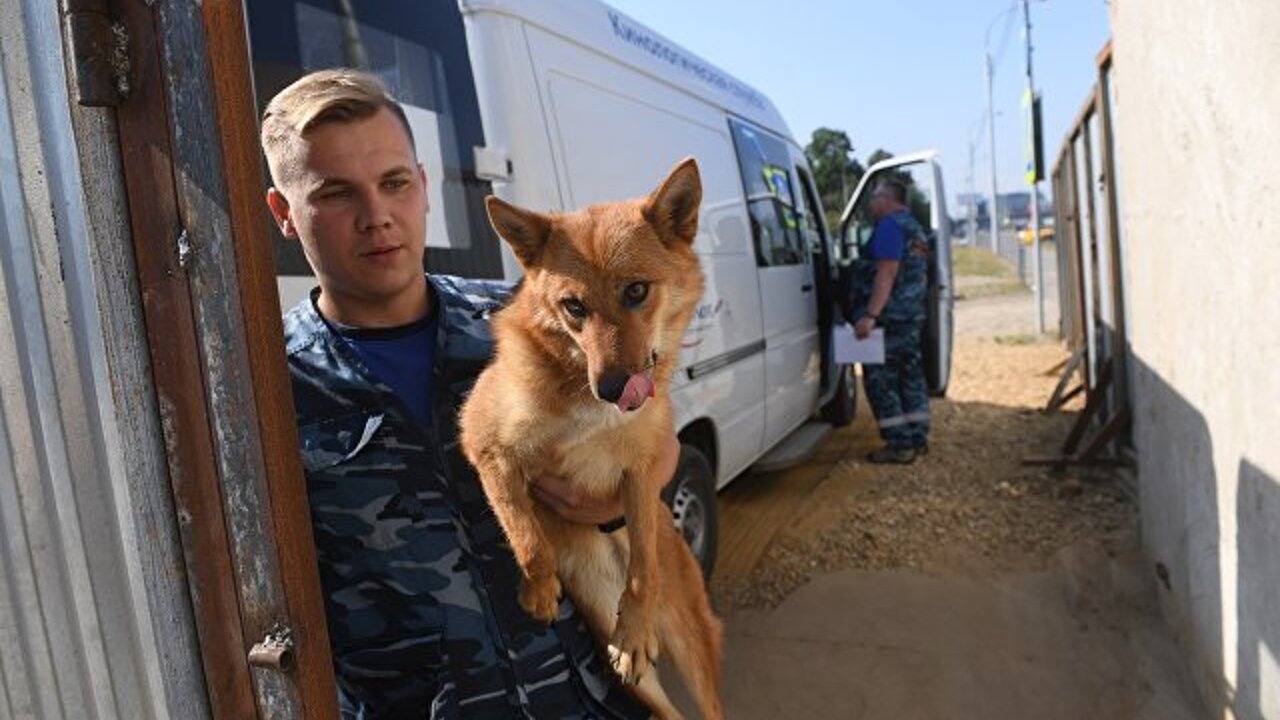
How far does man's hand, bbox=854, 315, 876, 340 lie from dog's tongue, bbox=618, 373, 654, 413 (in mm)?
4695

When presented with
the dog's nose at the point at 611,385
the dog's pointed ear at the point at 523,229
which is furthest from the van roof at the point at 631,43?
the dog's nose at the point at 611,385

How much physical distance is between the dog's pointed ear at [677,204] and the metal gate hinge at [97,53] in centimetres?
110

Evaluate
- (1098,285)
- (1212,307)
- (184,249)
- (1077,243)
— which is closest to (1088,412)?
(1098,285)

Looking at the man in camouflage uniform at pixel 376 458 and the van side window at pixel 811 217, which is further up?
the van side window at pixel 811 217

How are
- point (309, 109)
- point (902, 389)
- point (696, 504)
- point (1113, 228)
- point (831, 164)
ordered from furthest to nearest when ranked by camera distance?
point (831, 164) → point (902, 389) → point (1113, 228) → point (696, 504) → point (309, 109)

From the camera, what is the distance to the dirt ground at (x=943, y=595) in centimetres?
322

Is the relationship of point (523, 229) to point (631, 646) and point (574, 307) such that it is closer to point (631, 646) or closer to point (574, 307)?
point (574, 307)

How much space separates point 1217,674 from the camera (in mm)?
2766

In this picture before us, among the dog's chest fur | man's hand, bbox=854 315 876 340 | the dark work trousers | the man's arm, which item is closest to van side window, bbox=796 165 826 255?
the man's arm

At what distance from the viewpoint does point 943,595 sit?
4.05m

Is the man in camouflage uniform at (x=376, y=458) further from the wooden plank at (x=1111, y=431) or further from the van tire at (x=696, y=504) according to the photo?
the wooden plank at (x=1111, y=431)

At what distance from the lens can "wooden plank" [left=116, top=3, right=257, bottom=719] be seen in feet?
2.83

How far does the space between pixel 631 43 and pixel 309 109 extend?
260 cm

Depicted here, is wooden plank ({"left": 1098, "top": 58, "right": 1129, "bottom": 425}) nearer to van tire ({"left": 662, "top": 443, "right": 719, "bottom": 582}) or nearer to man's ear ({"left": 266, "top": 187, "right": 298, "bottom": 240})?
van tire ({"left": 662, "top": 443, "right": 719, "bottom": 582})
